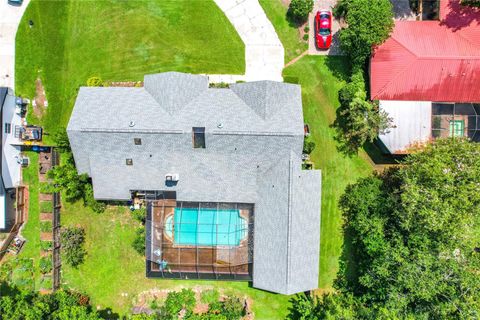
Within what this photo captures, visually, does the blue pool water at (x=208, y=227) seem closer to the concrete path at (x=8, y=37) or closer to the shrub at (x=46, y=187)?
the shrub at (x=46, y=187)

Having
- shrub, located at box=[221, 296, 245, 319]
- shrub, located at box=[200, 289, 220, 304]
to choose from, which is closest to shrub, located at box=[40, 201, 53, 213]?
shrub, located at box=[200, 289, 220, 304]

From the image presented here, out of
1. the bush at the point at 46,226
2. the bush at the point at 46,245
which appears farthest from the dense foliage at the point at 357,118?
the bush at the point at 46,245

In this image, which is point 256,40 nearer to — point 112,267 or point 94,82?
point 94,82

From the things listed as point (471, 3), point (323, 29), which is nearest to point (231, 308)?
point (323, 29)

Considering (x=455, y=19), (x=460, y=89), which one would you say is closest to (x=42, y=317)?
(x=460, y=89)

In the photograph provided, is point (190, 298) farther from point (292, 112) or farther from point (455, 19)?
point (455, 19)
